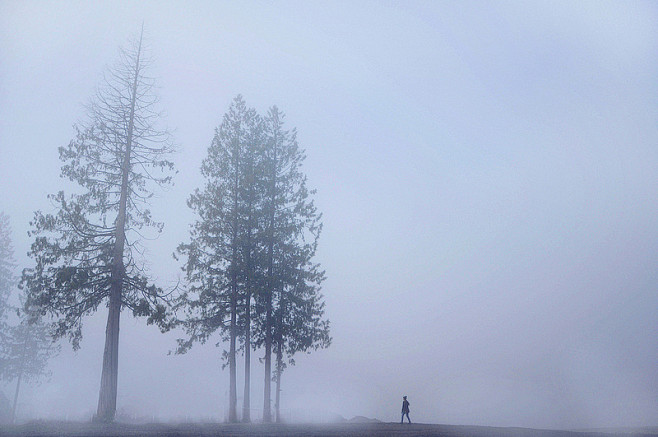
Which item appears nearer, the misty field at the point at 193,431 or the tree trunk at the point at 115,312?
the misty field at the point at 193,431

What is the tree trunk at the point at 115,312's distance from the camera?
80.5ft

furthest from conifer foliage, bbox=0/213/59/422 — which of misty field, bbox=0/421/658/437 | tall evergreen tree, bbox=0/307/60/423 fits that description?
misty field, bbox=0/421/658/437

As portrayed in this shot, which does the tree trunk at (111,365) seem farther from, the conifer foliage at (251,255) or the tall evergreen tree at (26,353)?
the tall evergreen tree at (26,353)

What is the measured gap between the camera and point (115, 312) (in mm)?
26109

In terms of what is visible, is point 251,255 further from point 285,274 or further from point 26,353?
point 26,353

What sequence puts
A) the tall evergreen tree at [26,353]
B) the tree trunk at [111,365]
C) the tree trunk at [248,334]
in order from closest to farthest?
the tree trunk at [111,365], the tree trunk at [248,334], the tall evergreen tree at [26,353]

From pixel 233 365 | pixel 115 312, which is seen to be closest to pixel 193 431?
pixel 115 312

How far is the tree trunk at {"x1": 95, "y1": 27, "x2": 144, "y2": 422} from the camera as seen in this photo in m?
24.5

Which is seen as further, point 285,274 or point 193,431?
point 285,274

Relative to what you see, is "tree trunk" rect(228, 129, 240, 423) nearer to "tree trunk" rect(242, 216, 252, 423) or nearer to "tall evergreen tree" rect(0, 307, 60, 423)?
"tree trunk" rect(242, 216, 252, 423)

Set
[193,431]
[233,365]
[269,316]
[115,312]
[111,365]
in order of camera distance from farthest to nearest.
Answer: [269,316]
[233,365]
[115,312]
[111,365]
[193,431]

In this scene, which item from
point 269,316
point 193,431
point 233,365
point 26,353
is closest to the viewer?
point 193,431

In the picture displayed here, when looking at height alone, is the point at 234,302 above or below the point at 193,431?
above

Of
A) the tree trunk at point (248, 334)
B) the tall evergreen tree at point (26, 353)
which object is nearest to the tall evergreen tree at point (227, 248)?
the tree trunk at point (248, 334)
